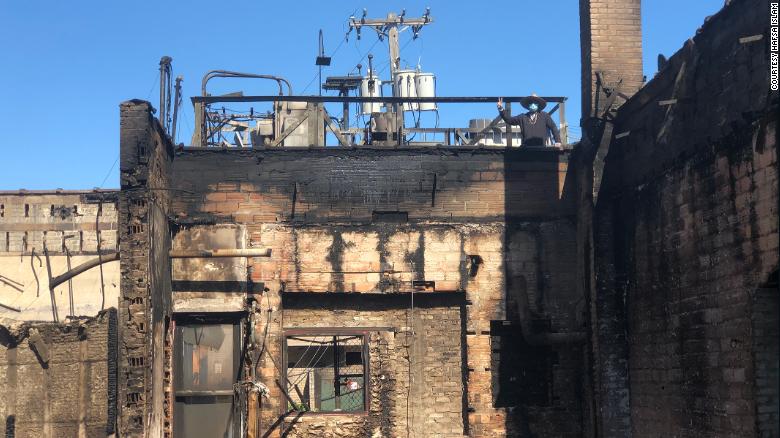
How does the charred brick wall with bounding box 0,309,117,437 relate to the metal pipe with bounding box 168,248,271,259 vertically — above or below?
below

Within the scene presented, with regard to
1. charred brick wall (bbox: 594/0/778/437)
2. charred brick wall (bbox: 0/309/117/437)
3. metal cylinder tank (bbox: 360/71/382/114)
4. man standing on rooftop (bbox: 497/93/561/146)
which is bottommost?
charred brick wall (bbox: 0/309/117/437)

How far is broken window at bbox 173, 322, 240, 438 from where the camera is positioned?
1236 centimetres

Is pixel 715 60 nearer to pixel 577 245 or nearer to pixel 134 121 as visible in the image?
pixel 577 245

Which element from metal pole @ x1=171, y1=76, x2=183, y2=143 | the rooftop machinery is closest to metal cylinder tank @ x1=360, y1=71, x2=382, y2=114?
the rooftop machinery

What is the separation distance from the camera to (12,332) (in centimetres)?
1495

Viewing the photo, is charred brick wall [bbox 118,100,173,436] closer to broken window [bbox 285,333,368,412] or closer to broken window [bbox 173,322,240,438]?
broken window [bbox 173,322,240,438]

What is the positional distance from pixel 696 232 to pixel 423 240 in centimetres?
431

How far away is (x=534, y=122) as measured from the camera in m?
13.3

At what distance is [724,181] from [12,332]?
11.5 meters

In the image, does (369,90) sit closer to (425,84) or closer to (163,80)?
(425,84)

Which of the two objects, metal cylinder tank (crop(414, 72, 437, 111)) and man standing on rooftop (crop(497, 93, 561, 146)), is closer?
man standing on rooftop (crop(497, 93, 561, 146))

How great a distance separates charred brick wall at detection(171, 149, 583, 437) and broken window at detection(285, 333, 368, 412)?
0.32 m

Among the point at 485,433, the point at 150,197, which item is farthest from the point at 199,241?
the point at 485,433

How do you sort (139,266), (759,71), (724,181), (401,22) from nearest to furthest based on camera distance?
(759,71) → (724,181) → (139,266) → (401,22)
